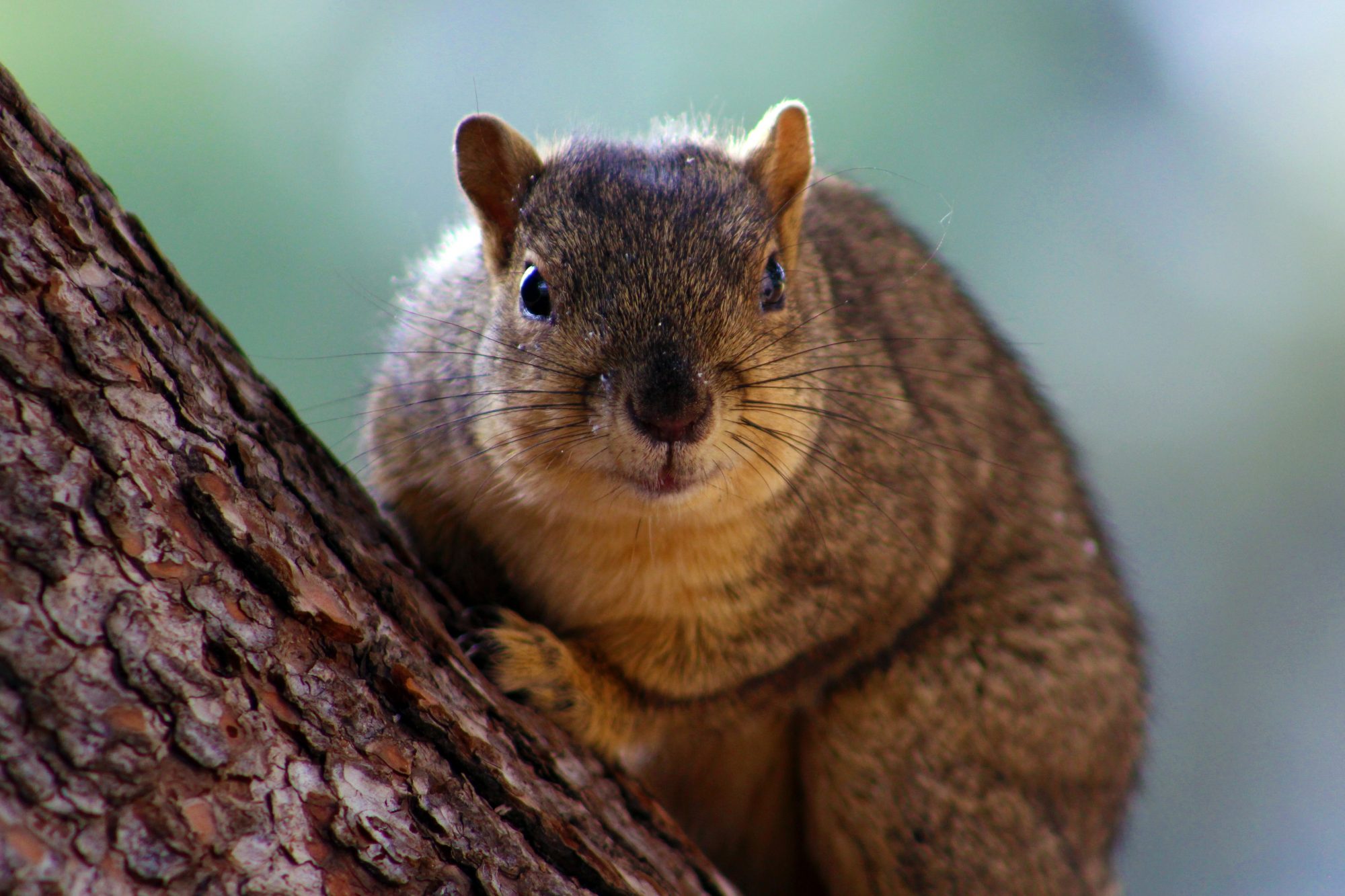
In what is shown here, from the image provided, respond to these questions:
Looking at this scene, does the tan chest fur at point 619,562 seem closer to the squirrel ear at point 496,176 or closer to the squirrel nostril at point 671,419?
the squirrel nostril at point 671,419

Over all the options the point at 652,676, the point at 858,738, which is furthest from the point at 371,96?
the point at 858,738

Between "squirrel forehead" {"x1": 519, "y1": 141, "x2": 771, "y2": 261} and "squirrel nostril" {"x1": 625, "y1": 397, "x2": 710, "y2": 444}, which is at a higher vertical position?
"squirrel forehead" {"x1": 519, "y1": 141, "x2": 771, "y2": 261}

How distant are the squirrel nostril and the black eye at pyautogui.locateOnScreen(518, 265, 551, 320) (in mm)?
396

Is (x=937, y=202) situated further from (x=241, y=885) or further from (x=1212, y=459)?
(x=241, y=885)

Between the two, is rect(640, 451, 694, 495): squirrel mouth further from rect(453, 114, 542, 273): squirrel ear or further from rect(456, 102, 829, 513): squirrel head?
rect(453, 114, 542, 273): squirrel ear

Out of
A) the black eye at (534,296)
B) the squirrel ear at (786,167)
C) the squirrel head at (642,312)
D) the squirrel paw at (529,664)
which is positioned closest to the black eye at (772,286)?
the squirrel head at (642,312)

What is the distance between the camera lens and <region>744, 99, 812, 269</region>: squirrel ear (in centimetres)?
244

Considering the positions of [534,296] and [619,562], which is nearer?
[534,296]

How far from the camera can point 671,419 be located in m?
1.84

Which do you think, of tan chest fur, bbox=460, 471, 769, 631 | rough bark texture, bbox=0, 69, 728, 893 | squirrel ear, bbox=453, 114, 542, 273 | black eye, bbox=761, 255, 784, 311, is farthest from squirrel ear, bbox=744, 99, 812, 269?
rough bark texture, bbox=0, 69, 728, 893

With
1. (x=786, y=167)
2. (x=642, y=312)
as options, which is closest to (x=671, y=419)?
(x=642, y=312)

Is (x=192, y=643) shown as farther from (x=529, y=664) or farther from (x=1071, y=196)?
(x=1071, y=196)

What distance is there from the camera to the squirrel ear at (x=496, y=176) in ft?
7.71

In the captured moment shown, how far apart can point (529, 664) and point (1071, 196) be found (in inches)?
151
